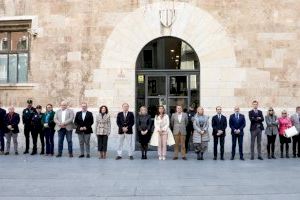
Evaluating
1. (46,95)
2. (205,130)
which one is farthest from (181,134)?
(46,95)

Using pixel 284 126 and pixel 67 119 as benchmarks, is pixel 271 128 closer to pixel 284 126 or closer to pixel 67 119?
pixel 284 126

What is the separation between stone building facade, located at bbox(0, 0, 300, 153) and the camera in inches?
710

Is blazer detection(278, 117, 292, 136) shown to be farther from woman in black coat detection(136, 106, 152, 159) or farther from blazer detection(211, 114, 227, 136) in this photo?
woman in black coat detection(136, 106, 152, 159)

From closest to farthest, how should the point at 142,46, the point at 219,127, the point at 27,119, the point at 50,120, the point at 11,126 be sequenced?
1. the point at 219,127
2. the point at 50,120
3. the point at 11,126
4. the point at 27,119
5. the point at 142,46

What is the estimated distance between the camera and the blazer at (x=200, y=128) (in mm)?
16578

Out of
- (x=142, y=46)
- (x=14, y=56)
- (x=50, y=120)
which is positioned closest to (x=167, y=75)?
(x=142, y=46)

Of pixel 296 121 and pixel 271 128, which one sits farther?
pixel 296 121

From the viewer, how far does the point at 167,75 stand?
62.2 ft

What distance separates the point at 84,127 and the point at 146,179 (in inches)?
214

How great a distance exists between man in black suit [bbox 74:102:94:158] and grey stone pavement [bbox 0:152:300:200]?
78 centimetres

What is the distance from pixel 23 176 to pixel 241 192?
5544mm

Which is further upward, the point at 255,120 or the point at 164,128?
the point at 255,120

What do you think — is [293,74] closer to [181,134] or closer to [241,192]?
[181,134]

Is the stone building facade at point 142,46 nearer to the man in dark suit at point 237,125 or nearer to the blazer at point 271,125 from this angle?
the blazer at point 271,125
